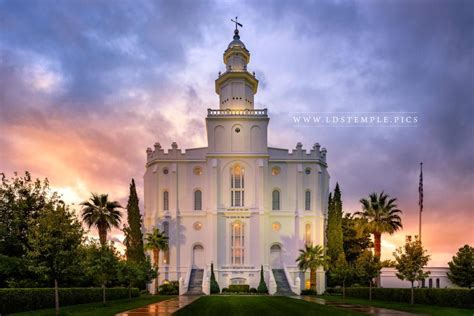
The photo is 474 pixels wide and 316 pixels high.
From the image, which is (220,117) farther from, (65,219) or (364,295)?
(65,219)

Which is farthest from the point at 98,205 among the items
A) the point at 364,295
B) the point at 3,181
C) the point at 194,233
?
the point at 364,295

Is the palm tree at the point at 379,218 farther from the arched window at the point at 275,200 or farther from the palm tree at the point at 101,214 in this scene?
the palm tree at the point at 101,214

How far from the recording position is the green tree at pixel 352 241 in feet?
204

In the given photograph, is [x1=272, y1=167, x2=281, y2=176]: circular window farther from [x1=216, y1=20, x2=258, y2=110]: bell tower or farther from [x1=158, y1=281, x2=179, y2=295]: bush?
[x1=158, y1=281, x2=179, y2=295]: bush

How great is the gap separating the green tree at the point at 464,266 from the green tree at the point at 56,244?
27.3 m

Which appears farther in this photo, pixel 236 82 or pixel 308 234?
pixel 236 82

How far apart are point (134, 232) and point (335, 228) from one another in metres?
22.8

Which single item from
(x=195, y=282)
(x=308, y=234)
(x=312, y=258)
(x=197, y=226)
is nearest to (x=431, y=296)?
(x=312, y=258)

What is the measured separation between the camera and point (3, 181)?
116ft

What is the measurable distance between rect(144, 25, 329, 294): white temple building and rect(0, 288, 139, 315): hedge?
64.9 ft

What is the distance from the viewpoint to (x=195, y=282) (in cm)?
5250

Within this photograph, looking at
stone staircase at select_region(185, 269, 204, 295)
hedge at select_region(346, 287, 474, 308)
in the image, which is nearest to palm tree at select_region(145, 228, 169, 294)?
stone staircase at select_region(185, 269, 204, 295)

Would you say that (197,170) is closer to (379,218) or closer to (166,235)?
(166,235)

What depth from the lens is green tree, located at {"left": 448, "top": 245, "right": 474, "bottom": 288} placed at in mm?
35250
